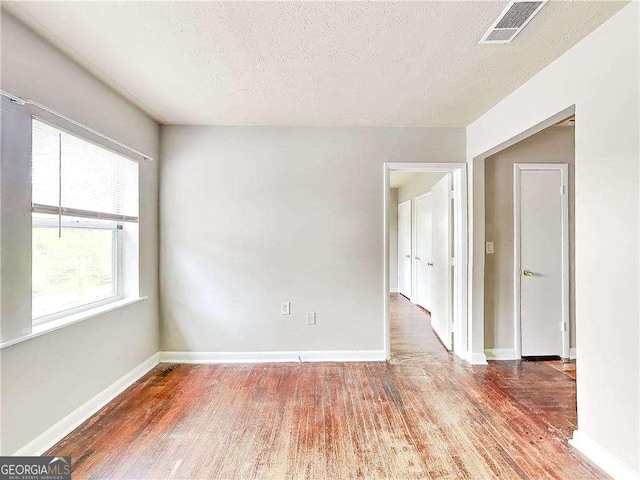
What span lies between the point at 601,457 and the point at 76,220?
354 cm

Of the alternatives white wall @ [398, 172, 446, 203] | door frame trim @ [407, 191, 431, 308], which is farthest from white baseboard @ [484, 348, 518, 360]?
door frame trim @ [407, 191, 431, 308]

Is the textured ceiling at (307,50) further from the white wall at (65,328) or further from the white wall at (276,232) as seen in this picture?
the white wall at (276,232)

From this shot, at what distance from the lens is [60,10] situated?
155 cm

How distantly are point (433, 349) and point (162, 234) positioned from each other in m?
3.15

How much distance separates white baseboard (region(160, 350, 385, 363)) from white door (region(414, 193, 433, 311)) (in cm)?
257

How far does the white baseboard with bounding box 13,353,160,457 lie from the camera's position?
1734 mm

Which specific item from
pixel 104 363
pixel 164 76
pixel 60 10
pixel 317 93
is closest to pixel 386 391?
pixel 104 363

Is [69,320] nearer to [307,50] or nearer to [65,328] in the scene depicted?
[65,328]

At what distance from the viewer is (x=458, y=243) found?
3180 millimetres

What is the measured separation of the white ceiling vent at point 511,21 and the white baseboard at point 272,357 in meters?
2.71

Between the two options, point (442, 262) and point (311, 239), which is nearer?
point (311, 239)

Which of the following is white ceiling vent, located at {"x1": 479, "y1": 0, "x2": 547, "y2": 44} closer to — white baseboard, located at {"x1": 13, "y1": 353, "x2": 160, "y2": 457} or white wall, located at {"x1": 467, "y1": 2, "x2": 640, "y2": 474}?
white wall, located at {"x1": 467, "y1": 2, "x2": 640, "y2": 474}

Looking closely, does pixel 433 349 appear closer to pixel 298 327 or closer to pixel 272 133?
pixel 298 327

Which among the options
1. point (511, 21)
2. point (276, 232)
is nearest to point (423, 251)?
point (276, 232)
